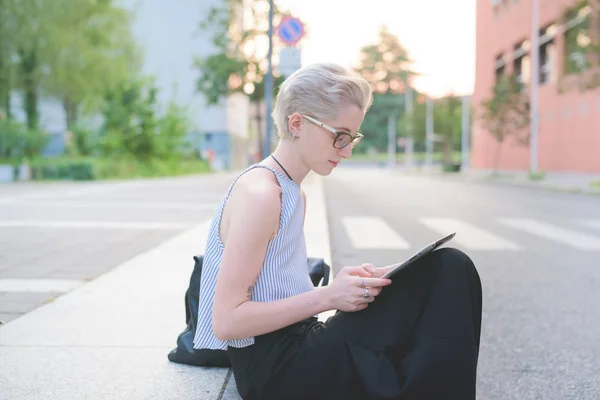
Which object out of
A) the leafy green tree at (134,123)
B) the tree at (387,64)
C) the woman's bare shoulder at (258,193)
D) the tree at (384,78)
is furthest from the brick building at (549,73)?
the tree at (387,64)

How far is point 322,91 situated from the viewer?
1.88 metres

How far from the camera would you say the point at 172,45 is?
163 ft

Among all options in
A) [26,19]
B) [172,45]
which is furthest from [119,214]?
[172,45]

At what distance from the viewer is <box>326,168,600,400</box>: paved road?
122 inches

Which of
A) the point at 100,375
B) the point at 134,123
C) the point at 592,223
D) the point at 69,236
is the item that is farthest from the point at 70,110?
the point at 100,375

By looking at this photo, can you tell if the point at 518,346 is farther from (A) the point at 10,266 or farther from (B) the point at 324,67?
(A) the point at 10,266

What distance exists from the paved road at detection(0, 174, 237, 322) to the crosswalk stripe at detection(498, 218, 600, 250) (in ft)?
15.7

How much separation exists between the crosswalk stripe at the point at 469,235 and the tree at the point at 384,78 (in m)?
80.1

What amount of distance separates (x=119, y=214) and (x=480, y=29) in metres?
42.2

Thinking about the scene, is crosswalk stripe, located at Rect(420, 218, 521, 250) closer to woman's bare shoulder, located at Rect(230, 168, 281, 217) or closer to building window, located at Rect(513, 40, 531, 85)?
woman's bare shoulder, located at Rect(230, 168, 281, 217)

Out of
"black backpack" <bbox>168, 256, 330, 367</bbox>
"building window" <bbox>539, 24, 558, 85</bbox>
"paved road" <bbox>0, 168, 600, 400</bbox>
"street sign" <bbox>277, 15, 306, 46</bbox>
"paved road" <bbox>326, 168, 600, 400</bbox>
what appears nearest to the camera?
"black backpack" <bbox>168, 256, 330, 367</bbox>

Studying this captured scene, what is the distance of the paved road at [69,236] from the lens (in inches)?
193

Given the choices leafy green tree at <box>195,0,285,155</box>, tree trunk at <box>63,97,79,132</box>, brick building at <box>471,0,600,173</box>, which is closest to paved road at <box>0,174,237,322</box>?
brick building at <box>471,0,600,173</box>

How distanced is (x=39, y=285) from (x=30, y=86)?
1062 inches
